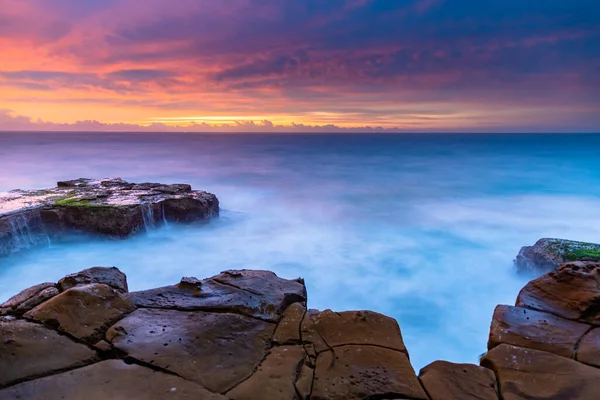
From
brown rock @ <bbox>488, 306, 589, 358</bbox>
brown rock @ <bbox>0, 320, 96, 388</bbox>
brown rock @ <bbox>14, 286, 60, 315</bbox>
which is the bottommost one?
brown rock @ <bbox>488, 306, 589, 358</bbox>

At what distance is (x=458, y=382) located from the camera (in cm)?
298

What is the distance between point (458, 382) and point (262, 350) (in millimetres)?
1672

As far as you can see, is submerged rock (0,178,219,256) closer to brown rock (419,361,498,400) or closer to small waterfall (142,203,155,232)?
small waterfall (142,203,155,232)

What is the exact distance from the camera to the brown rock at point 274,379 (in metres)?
2.78

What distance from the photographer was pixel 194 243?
10547mm

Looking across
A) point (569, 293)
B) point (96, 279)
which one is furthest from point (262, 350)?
point (569, 293)

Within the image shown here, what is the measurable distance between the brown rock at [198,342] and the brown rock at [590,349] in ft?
9.10

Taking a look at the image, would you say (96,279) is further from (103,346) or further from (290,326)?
(290,326)

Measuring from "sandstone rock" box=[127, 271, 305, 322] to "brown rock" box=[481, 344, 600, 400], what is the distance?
209 centimetres

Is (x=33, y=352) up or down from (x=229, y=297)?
up

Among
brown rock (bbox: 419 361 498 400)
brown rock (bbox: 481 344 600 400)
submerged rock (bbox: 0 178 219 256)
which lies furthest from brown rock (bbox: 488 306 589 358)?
submerged rock (bbox: 0 178 219 256)

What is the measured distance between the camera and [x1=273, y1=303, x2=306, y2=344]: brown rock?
347cm

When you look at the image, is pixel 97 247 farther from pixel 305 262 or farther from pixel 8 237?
pixel 305 262

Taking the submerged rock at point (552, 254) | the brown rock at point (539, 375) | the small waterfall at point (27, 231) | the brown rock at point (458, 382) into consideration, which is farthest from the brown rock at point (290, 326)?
the small waterfall at point (27, 231)
